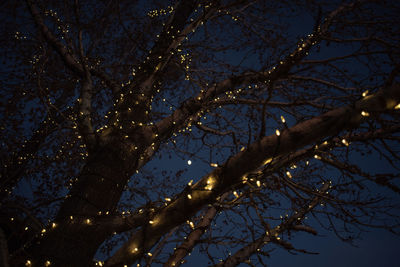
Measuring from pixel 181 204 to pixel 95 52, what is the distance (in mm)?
4814

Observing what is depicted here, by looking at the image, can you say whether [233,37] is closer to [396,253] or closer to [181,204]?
[181,204]

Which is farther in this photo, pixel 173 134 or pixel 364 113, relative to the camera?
pixel 173 134

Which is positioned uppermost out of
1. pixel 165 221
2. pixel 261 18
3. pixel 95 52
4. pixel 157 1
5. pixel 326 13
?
pixel 157 1

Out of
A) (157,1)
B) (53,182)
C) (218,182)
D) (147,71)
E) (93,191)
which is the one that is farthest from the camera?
(157,1)

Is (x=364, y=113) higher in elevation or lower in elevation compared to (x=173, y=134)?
lower

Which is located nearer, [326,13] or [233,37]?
[326,13]

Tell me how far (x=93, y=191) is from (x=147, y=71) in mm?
2214

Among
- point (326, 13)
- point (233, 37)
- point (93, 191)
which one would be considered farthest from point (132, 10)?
point (93, 191)

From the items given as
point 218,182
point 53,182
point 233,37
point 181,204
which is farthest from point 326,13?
point 53,182

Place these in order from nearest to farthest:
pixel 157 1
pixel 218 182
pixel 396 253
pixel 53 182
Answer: pixel 218 182 < pixel 53 182 < pixel 157 1 < pixel 396 253

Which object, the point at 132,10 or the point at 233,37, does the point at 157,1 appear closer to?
the point at 132,10

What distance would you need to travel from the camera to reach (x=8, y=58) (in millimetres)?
4383

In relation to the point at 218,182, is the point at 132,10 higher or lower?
higher

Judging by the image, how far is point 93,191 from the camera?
2.78 m
